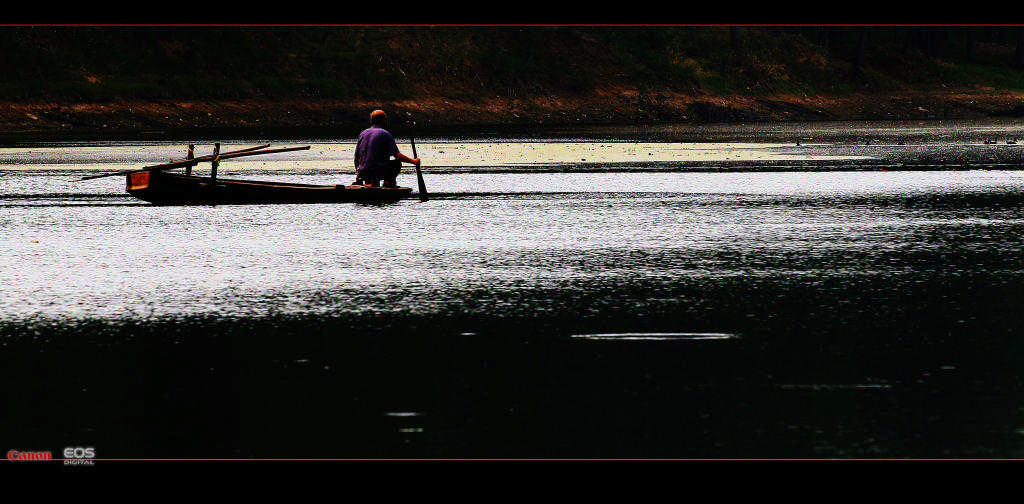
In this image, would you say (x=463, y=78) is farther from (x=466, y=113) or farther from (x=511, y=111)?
(x=466, y=113)

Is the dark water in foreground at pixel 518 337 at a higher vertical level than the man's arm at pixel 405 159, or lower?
lower

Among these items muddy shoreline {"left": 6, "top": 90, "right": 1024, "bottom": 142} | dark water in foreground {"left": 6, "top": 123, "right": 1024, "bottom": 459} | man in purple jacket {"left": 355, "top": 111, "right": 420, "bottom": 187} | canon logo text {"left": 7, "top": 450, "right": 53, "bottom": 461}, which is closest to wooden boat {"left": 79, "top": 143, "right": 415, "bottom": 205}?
man in purple jacket {"left": 355, "top": 111, "right": 420, "bottom": 187}

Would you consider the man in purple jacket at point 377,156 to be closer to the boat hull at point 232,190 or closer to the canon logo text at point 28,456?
the boat hull at point 232,190

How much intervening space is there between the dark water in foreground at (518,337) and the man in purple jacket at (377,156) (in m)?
3.97

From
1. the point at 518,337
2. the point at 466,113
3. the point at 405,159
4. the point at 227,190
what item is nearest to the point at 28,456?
the point at 518,337

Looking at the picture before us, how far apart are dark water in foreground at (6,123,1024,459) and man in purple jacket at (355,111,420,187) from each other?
156 inches

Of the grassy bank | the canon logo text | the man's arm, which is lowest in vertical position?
the canon logo text

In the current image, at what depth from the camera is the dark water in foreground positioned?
6.79 m

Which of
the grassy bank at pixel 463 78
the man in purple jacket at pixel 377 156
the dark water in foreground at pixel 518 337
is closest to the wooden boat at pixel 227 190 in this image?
the man in purple jacket at pixel 377 156

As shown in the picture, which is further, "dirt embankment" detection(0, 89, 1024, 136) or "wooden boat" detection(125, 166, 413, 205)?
"dirt embankment" detection(0, 89, 1024, 136)

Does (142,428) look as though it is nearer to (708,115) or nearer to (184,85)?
(184,85)

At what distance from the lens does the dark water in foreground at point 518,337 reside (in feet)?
22.3

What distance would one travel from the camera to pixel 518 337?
30.9 feet

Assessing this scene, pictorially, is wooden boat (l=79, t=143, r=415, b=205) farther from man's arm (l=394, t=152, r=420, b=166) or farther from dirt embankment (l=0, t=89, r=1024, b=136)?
dirt embankment (l=0, t=89, r=1024, b=136)
